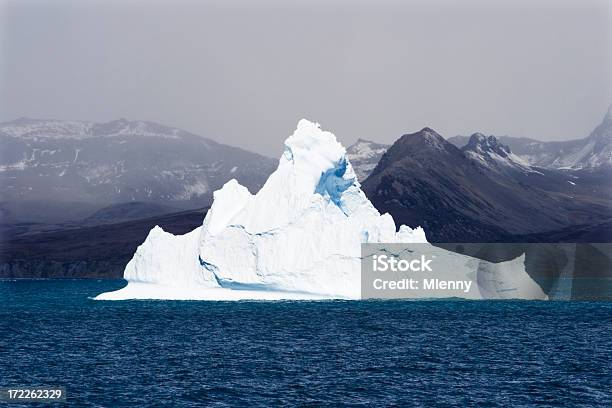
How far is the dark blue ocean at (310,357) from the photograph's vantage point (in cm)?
4009

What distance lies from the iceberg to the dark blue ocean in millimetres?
2569

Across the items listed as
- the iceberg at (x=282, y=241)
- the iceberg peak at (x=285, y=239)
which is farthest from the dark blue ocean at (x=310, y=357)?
the iceberg peak at (x=285, y=239)

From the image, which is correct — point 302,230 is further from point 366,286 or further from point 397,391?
point 397,391

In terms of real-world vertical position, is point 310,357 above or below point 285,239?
below

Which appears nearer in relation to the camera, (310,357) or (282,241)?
(310,357)

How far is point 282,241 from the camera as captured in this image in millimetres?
75438

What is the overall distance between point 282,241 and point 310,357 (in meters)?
25.1

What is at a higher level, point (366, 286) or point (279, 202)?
point (279, 202)

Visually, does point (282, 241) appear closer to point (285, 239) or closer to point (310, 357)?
point (285, 239)

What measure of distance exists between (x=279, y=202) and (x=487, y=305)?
101 ft

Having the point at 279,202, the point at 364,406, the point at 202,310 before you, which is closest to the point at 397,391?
the point at 364,406

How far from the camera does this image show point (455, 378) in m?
44.2

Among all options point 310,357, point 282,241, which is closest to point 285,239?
point 282,241

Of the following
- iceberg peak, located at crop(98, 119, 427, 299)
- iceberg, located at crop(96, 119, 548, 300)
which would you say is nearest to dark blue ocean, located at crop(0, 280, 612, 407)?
iceberg, located at crop(96, 119, 548, 300)
